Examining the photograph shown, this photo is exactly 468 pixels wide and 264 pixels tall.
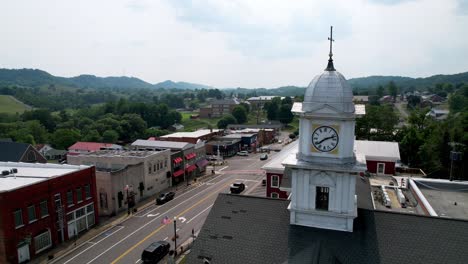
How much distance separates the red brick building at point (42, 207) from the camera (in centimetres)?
2978

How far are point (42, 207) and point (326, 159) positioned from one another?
1101 inches

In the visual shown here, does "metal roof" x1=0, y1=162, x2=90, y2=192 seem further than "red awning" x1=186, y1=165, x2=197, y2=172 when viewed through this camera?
No

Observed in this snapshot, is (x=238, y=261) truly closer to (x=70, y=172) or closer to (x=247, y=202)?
(x=247, y=202)

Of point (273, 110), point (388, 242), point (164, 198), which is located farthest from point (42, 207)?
point (273, 110)

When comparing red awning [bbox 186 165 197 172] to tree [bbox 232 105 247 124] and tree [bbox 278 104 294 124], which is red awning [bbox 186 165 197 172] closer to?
tree [bbox 232 105 247 124]

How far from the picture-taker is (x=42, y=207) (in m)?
32.9

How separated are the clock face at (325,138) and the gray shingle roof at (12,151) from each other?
58311mm

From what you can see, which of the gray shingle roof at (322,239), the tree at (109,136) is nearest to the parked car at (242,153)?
the tree at (109,136)

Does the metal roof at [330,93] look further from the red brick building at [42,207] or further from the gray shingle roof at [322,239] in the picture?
the red brick building at [42,207]

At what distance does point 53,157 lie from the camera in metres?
88.4

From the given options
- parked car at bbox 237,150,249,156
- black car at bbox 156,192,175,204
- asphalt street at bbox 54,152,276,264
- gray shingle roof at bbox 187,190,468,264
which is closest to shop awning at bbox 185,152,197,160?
asphalt street at bbox 54,152,276,264

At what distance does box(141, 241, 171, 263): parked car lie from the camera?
29734 millimetres

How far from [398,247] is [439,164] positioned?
140 feet

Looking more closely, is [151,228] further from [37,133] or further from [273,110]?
[273,110]
